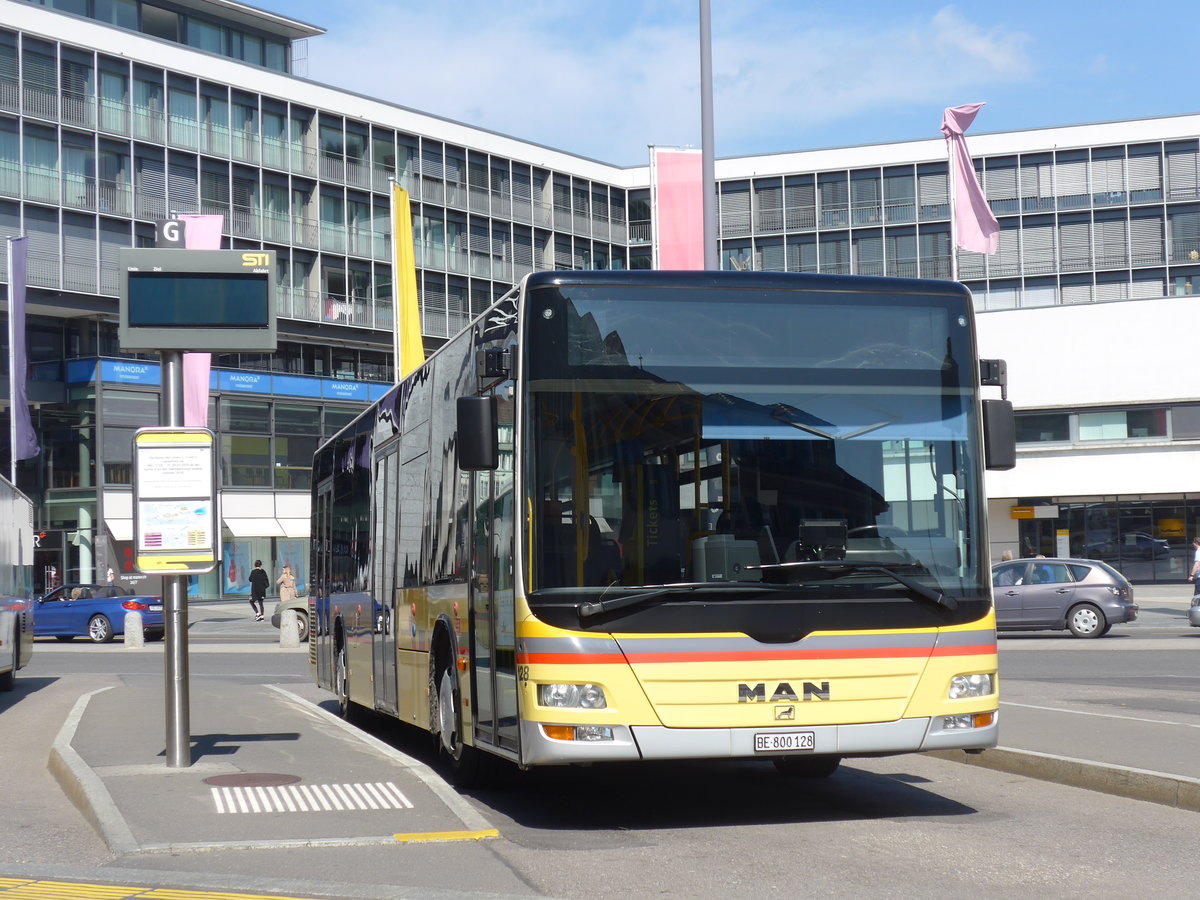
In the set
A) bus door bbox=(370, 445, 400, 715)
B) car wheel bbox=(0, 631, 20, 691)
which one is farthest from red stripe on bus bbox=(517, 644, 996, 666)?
car wheel bbox=(0, 631, 20, 691)

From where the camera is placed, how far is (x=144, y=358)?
169 feet

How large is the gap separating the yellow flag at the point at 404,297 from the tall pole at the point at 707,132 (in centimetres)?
1060

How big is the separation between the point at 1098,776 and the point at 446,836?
440cm

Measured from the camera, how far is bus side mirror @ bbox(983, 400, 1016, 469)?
29.4 ft

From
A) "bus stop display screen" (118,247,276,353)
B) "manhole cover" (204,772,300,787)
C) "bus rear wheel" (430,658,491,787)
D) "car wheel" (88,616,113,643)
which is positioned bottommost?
"car wheel" (88,616,113,643)

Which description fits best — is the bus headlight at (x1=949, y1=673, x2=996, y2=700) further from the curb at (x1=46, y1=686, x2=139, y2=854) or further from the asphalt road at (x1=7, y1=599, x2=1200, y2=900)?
the curb at (x1=46, y1=686, x2=139, y2=854)

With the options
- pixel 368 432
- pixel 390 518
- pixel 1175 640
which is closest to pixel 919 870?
pixel 390 518

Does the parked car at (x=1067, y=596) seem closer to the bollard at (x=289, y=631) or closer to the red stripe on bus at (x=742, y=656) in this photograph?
the bollard at (x=289, y=631)

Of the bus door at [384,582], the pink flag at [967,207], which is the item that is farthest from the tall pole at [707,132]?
the pink flag at [967,207]

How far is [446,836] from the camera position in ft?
27.3

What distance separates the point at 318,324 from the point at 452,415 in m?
47.3

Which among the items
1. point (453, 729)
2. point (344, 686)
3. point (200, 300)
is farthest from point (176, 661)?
point (344, 686)

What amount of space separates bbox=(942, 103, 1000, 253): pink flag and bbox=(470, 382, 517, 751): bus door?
98.7 feet

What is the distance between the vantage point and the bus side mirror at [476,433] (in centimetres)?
850
